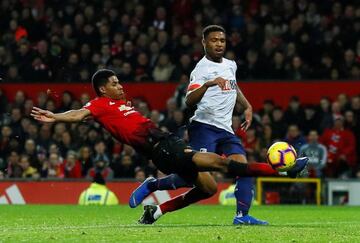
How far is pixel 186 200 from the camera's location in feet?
40.5

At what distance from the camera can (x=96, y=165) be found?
2170cm

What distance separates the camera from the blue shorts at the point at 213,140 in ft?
41.2

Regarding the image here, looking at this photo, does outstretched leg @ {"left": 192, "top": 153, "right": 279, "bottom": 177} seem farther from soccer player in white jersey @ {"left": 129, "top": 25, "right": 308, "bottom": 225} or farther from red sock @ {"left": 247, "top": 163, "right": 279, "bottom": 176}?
soccer player in white jersey @ {"left": 129, "top": 25, "right": 308, "bottom": 225}

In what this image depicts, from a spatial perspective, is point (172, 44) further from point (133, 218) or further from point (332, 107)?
point (133, 218)

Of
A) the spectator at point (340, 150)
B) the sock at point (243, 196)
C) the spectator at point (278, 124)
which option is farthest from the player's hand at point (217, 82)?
the spectator at point (278, 124)

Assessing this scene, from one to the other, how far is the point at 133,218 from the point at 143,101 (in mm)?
8707

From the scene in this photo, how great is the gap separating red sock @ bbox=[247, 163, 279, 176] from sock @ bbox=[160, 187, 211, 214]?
44.7 inches

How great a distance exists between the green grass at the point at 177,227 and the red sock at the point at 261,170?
0.59m

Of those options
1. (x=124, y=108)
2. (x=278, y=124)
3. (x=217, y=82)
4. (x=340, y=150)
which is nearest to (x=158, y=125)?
(x=278, y=124)

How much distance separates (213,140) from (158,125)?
31.5ft

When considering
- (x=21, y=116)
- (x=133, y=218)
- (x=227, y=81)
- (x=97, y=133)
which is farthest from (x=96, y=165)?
(x=227, y=81)

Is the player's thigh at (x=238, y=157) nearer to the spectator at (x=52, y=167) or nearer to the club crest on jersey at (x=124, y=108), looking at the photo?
the club crest on jersey at (x=124, y=108)

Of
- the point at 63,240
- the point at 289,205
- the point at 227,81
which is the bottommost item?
the point at 289,205

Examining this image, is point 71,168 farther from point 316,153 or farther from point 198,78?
point 198,78
